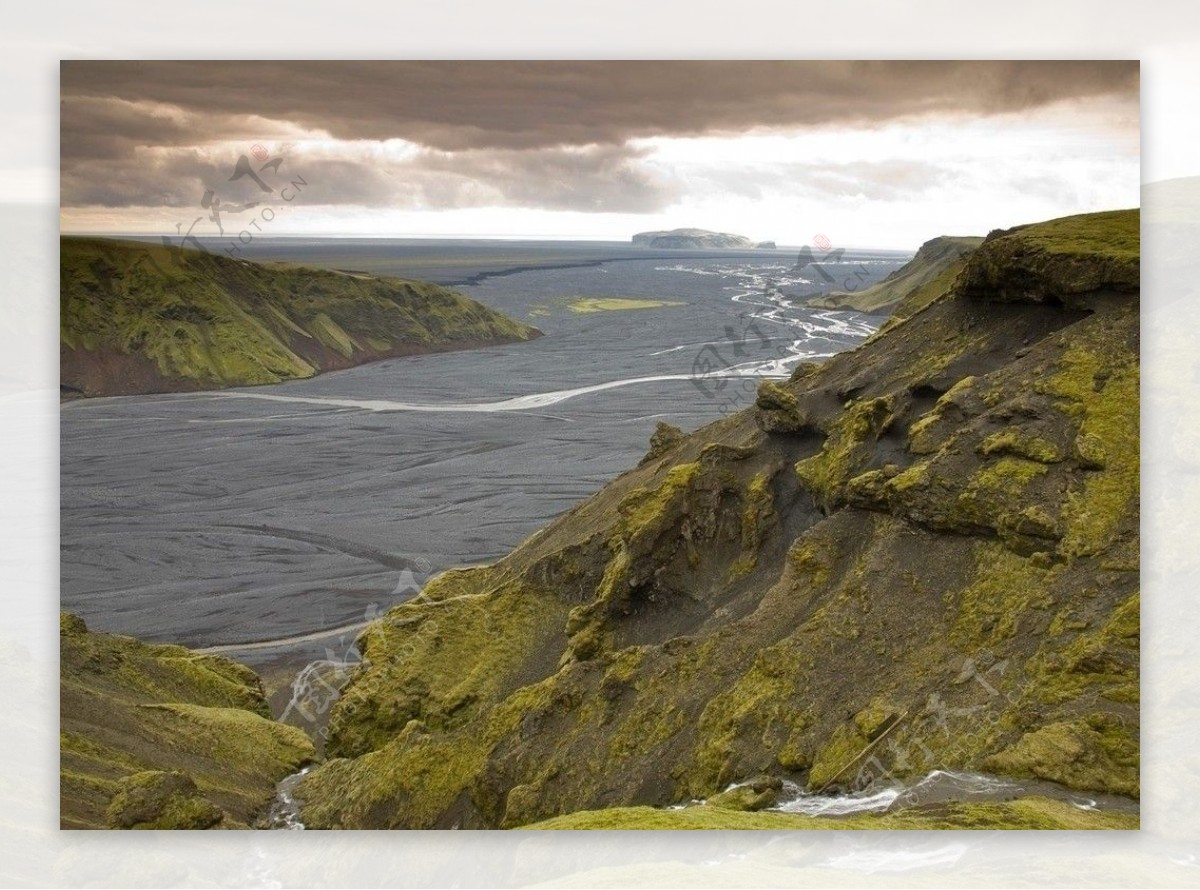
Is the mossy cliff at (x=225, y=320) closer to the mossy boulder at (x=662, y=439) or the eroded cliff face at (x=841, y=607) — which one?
the mossy boulder at (x=662, y=439)

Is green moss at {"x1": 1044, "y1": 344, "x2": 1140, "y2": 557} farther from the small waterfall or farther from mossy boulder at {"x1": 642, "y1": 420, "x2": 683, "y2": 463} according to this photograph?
the small waterfall

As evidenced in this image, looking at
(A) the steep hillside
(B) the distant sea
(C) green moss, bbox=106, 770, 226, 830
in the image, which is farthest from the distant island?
(C) green moss, bbox=106, 770, 226, 830

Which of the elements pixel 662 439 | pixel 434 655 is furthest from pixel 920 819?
pixel 434 655

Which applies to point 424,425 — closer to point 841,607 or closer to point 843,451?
point 843,451

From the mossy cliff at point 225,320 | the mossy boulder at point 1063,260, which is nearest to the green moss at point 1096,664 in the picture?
the mossy boulder at point 1063,260

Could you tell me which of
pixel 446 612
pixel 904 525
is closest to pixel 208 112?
pixel 446 612

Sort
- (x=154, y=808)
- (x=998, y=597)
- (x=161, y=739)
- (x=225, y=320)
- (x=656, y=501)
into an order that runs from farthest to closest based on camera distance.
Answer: (x=656, y=501)
(x=225, y=320)
(x=161, y=739)
(x=154, y=808)
(x=998, y=597)
